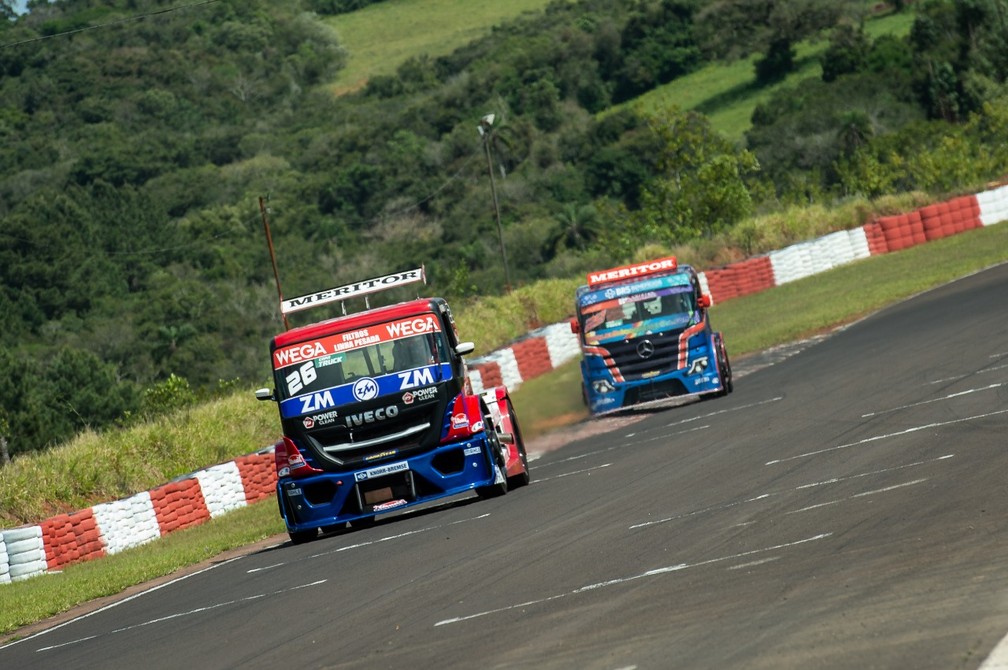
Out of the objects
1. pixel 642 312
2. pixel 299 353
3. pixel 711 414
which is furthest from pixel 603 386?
pixel 299 353

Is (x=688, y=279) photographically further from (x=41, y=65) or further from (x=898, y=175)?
(x=41, y=65)

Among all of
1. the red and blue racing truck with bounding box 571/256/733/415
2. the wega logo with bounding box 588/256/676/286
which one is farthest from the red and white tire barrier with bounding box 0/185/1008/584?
the wega logo with bounding box 588/256/676/286

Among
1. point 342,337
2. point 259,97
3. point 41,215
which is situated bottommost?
point 342,337

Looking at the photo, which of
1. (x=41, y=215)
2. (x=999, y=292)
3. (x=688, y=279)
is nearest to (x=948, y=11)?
(x=41, y=215)

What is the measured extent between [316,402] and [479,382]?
1565 cm

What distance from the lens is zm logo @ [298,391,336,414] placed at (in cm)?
1580

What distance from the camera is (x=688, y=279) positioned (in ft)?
77.5

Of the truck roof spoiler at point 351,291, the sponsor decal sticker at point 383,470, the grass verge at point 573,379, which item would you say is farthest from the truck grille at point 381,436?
the grass verge at point 573,379

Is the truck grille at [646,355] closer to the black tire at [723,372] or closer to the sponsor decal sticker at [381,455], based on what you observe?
the black tire at [723,372]

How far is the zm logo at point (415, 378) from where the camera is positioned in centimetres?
1569

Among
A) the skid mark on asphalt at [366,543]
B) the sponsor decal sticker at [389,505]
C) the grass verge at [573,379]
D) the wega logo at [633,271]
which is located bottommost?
the grass verge at [573,379]

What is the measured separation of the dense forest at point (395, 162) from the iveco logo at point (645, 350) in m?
27.0

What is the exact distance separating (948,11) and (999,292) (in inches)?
3287

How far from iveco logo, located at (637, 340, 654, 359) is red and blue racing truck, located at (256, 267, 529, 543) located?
23.4 feet
